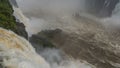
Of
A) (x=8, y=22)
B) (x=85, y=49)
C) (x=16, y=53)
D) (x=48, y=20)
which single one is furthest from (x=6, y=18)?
(x=48, y=20)

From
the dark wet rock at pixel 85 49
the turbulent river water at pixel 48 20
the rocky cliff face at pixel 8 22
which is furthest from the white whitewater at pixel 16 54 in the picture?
the dark wet rock at pixel 85 49

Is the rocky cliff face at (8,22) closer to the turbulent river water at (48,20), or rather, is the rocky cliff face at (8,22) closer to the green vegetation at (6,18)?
the green vegetation at (6,18)

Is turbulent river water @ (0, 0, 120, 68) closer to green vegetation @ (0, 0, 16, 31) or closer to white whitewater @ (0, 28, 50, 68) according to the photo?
white whitewater @ (0, 28, 50, 68)

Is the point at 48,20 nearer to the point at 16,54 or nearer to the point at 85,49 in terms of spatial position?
the point at 85,49

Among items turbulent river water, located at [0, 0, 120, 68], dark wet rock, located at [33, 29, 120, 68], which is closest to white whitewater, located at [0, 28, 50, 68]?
turbulent river water, located at [0, 0, 120, 68]

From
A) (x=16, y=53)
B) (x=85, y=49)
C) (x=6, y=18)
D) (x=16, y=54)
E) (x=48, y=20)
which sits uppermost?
(x=48, y=20)

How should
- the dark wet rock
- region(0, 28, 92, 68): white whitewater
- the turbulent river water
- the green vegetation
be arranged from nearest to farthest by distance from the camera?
1. region(0, 28, 92, 68): white whitewater
2. the turbulent river water
3. the green vegetation
4. the dark wet rock

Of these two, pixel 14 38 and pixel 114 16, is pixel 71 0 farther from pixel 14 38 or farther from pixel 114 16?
pixel 14 38

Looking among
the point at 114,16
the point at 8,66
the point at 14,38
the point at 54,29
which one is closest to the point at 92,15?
the point at 114,16

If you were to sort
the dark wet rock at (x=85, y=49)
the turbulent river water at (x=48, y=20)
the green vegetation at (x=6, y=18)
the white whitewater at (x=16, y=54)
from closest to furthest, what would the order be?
the white whitewater at (x=16, y=54) < the turbulent river water at (x=48, y=20) < the green vegetation at (x=6, y=18) < the dark wet rock at (x=85, y=49)
